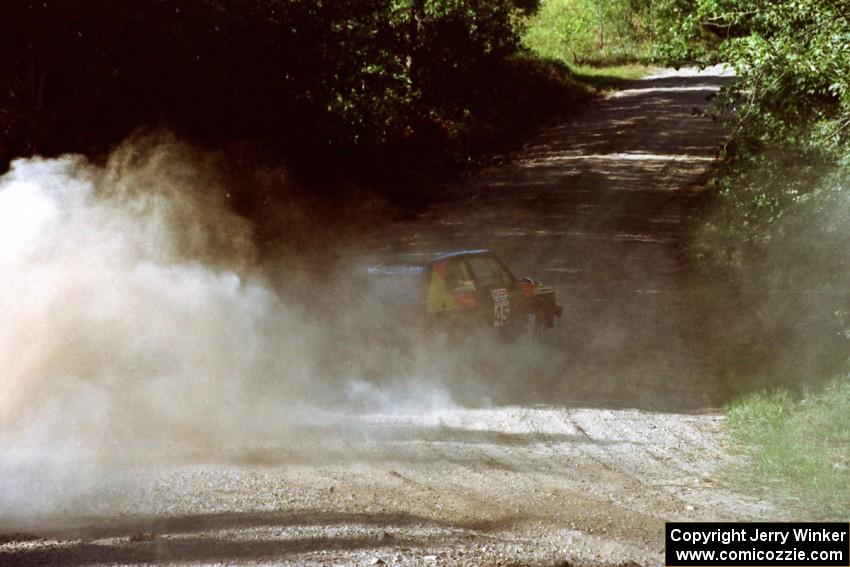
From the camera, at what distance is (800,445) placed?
923 cm

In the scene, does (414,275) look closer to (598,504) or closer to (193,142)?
(598,504)

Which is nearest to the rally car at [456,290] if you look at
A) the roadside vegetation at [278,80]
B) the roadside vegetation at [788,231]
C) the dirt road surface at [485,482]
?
the dirt road surface at [485,482]

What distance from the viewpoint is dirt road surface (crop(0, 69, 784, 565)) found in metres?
5.99

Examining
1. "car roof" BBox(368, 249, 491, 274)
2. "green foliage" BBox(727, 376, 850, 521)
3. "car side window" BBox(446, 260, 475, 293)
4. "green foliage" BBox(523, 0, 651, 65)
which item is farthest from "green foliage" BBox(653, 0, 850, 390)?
"green foliage" BBox(523, 0, 651, 65)

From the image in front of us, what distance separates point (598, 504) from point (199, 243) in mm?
9895

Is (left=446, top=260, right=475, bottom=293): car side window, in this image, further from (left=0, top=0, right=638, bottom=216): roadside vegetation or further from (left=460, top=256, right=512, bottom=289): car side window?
(left=0, top=0, right=638, bottom=216): roadside vegetation

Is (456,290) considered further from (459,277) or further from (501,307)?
(501,307)

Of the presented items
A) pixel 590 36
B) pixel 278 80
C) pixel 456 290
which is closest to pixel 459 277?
pixel 456 290

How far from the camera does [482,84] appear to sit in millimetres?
31938

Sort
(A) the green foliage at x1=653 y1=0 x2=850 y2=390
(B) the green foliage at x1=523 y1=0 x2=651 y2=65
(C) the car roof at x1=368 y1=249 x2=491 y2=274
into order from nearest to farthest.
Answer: (C) the car roof at x1=368 y1=249 x2=491 y2=274 → (A) the green foliage at x1=653 y1=0 x2=850 y2=390 → (B) the green foliage at x1=523 y1=0 x2=651 y2=65

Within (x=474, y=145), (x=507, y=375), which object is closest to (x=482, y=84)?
(x=474, y=145)

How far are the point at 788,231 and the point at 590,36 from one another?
46.2 meters

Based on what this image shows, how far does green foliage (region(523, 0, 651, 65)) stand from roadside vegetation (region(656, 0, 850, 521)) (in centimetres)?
4000

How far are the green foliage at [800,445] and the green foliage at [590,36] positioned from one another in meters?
47.1
